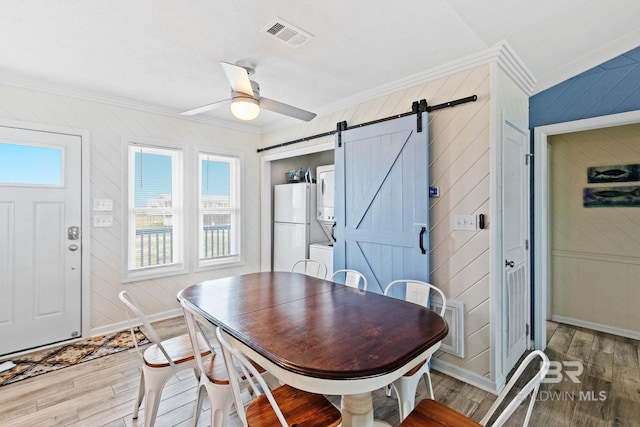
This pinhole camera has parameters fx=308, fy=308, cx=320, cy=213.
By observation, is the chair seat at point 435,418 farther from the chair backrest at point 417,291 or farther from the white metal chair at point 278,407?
the chair backrest at point 417,291

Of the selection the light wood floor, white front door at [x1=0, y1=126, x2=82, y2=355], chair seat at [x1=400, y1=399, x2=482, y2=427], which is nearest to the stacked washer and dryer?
the light wood floor

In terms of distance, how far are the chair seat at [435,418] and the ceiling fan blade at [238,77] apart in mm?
2098

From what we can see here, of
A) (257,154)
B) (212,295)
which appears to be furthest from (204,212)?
(212,295)

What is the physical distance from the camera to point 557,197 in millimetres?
3723

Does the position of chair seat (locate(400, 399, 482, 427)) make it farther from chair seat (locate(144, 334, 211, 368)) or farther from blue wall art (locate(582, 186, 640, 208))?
blue wall art (locate(582, 186, 640, 208))

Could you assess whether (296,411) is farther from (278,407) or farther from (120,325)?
(120,325)

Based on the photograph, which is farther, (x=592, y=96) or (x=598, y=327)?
(x=598, y=327)

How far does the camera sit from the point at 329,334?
149 centimetres

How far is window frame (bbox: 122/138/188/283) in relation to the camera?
3.46 metres

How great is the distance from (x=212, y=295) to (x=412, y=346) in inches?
54.4

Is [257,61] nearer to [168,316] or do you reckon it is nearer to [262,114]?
[262,114]

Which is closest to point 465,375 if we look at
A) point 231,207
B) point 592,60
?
point 592,60

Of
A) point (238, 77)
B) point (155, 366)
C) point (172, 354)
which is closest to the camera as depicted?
point (155, 366)

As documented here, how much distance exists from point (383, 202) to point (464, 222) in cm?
73
